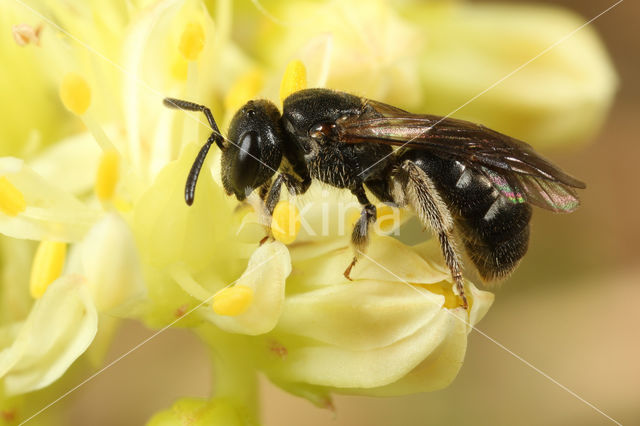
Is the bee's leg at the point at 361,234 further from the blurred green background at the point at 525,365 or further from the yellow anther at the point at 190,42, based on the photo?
the blurred green background at the point at 525,365

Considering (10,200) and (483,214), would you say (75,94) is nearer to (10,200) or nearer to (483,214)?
(10,200)

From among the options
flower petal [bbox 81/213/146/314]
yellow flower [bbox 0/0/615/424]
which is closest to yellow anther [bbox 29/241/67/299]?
yellow flower [bbox 0/0/615/424]

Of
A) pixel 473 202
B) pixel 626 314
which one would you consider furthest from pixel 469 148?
pixel 626 314

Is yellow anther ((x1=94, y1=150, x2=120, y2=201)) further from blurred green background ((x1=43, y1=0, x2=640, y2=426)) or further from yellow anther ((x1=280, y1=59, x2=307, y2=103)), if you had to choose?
blurred green background ((x1=43, y1=0, x2=640, y2=426))

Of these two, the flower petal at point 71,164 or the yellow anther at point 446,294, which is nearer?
the yellow anther at point 446,294

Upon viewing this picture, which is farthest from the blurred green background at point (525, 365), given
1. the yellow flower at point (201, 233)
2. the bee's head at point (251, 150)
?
the bee's head at point (251, 150)

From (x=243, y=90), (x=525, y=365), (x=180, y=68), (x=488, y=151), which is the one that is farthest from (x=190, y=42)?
(x=525, y=365)
